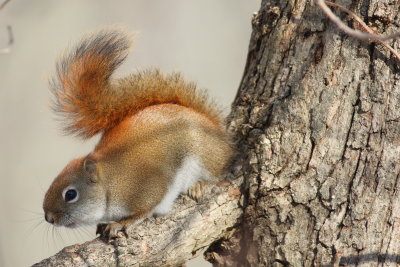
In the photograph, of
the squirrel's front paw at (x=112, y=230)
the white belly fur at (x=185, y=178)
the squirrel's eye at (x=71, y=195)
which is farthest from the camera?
the squirrel's eye at (x=71, y=195)

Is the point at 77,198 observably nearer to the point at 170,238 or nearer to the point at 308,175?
the point at 170,238

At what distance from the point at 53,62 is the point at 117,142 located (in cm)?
225

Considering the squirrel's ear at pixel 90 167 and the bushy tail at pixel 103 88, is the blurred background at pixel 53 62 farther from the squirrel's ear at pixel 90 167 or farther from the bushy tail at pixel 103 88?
the squirrel's ear at pixel 90 167

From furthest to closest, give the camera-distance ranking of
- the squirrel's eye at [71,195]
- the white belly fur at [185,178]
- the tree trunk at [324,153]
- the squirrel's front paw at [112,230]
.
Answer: the squirrel's eye at [71,195]
the white belly fur at [185,178]
the squirrel's front paw at [112,230]
the tree trunk at [324,153]

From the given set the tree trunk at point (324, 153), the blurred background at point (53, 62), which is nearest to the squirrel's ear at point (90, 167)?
the tree trunk at point (324, 153)

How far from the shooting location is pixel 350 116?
1658 mm

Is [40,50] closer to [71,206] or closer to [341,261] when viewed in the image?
[71,206]

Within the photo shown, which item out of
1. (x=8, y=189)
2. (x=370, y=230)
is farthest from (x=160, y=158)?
(x=8, y=189)

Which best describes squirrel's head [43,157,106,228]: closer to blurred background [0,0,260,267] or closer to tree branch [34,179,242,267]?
tree branch [34,179,242,267]

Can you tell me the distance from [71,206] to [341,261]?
97 cm

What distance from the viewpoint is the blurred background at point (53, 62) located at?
395 cm

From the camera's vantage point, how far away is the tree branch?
1669mm

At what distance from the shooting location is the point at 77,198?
2.07 m

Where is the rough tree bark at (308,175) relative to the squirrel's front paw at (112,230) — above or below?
above
